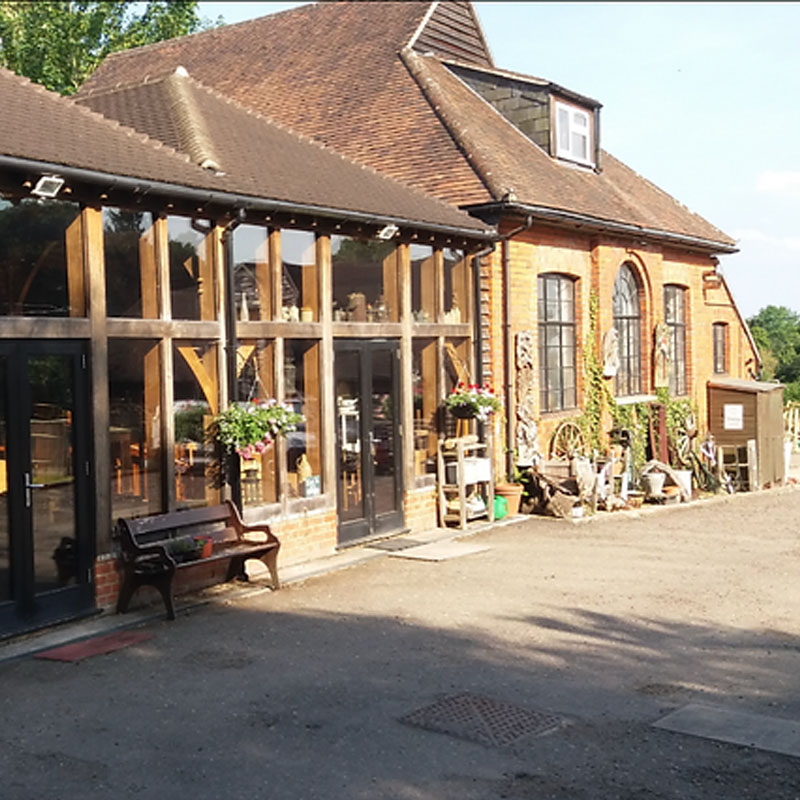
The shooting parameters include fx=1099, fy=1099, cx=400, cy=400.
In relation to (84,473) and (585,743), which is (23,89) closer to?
(84,473)

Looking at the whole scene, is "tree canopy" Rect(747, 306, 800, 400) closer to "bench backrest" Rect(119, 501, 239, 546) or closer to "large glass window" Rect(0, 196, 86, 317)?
"bench backrest" Rect(119, 501, 239, 546)

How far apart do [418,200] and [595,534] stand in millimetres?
5107

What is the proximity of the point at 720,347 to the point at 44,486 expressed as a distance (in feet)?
60.0

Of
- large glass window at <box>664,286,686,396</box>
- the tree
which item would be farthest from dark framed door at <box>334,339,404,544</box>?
the tree

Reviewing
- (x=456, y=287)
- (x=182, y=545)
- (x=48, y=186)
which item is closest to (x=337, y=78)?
(x=456, y=287)

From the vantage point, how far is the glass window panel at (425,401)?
47.8ft

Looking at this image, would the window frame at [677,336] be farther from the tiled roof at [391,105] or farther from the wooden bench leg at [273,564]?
the wooden bench leg at [273,564]

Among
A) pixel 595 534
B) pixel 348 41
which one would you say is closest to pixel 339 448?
pixel 595 534

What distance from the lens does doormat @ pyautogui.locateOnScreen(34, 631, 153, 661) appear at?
8.66 m

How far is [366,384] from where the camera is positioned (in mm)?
13555

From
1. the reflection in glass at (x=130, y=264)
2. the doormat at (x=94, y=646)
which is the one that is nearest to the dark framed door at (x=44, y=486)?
the doormat at (x=94, y=646)

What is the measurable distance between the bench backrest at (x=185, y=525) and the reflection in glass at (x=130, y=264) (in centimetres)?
194

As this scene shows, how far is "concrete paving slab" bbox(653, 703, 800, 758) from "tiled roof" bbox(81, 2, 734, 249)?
9982 millimetres

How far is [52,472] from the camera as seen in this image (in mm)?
9531
